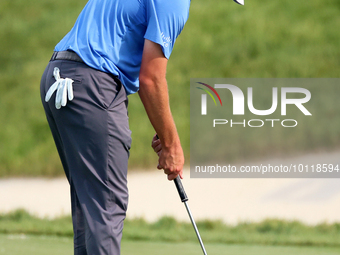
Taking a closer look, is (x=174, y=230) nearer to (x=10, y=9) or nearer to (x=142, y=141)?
(x=142, y=141)

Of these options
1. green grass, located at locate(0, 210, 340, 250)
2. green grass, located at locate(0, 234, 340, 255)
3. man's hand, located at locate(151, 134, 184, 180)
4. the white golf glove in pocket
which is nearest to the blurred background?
green grass, located at locate(0, 210, 340, 250)

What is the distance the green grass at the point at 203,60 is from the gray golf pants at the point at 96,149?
2.46 meters

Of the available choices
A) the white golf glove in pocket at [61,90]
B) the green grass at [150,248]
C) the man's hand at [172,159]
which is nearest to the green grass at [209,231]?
the green grass at [150,248]

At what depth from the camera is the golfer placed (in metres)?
1.02

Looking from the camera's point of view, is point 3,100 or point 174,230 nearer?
point 174,230

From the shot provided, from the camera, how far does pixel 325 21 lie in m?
3.89

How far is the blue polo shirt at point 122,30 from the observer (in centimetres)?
101

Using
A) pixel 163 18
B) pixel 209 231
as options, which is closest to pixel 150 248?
pixel 209 231

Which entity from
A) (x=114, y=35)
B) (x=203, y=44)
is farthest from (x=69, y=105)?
(x=203, y=44)

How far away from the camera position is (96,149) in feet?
3.35

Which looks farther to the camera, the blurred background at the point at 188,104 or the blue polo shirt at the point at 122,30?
the blurred background at the point at 188,104

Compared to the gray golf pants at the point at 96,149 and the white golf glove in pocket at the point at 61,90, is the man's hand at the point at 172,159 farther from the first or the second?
the white golf glove in pocket at the point at 61,90

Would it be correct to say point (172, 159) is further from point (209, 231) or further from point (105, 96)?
Answer: point (209, 231)

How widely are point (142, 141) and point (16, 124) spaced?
1208 millimetres
